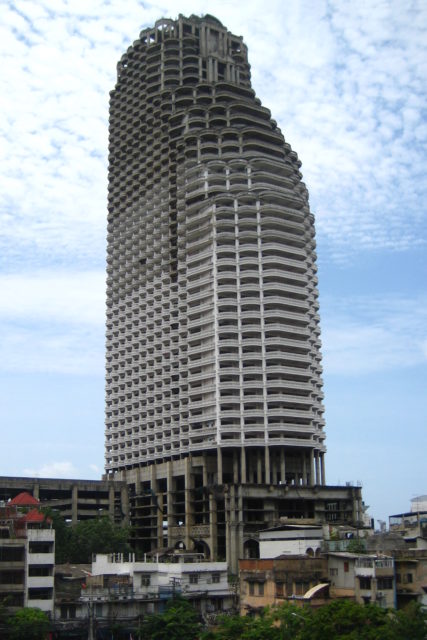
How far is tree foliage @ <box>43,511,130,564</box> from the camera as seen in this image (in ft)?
426

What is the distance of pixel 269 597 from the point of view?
91.3 metres

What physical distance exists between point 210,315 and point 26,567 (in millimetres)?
73814

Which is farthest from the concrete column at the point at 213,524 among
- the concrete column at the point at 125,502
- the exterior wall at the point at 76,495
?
the exterior wall at the point at 76,495

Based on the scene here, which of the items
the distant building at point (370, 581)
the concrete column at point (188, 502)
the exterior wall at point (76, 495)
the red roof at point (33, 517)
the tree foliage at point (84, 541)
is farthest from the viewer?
the exterior wall at point (76, 495)

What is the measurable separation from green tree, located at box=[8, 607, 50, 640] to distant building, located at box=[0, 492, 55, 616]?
4883 millimetres

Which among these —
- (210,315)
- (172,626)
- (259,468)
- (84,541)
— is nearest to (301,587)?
(172,626)

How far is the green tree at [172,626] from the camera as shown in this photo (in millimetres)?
87375

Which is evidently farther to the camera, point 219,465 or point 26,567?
point 219,465

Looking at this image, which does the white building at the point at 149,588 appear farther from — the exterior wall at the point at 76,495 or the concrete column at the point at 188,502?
the exterior wall at the point at 76,495

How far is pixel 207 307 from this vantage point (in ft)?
523

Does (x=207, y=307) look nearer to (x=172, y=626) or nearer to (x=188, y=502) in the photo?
(x=188, y=502)

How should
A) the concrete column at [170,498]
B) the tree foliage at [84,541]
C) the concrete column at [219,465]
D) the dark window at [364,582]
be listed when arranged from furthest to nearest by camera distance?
the concrete column at [170,498] < the concrete column at [219,465] < the tree foliage at [84,541] < the dark window at [364,582]

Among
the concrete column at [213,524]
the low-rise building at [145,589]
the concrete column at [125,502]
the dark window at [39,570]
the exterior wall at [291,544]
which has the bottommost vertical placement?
the low-rise building at [145,589]

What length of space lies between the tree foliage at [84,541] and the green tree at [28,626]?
41.0 meters
